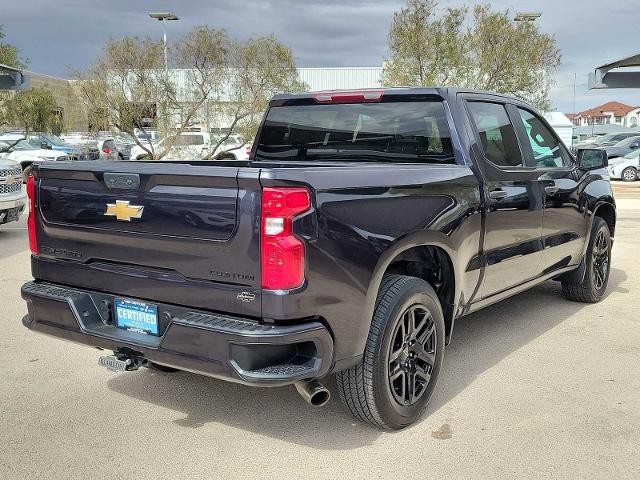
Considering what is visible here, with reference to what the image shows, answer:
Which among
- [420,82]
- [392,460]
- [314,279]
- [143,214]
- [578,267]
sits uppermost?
[420,82]

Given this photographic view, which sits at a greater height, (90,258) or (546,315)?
(90,258)

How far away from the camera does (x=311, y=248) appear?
9.59ft

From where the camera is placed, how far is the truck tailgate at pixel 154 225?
2.92 m

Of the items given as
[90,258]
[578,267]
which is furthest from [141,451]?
[578,267]

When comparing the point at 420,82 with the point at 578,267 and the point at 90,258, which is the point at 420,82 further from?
the point at 90,258

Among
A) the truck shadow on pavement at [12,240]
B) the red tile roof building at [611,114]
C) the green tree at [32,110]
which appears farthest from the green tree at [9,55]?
the red tile roof building at [611,114]

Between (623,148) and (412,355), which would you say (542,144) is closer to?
(412,355)

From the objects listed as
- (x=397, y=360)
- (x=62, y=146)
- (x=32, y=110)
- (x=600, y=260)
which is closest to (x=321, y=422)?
(x=397, y=360)

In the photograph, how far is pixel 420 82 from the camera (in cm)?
2028

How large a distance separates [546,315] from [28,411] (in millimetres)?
4284

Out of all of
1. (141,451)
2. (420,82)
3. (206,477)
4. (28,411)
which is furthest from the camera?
(420,82)

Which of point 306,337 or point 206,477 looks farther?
point 206,477

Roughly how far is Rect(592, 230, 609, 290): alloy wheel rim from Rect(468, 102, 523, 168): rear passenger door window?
1.89 m

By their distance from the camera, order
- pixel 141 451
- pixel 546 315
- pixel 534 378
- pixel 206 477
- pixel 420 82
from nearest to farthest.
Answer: pixel 206 477
pixel 141 451
pixel 534 378
pixel 546 315
pixel 420 82
